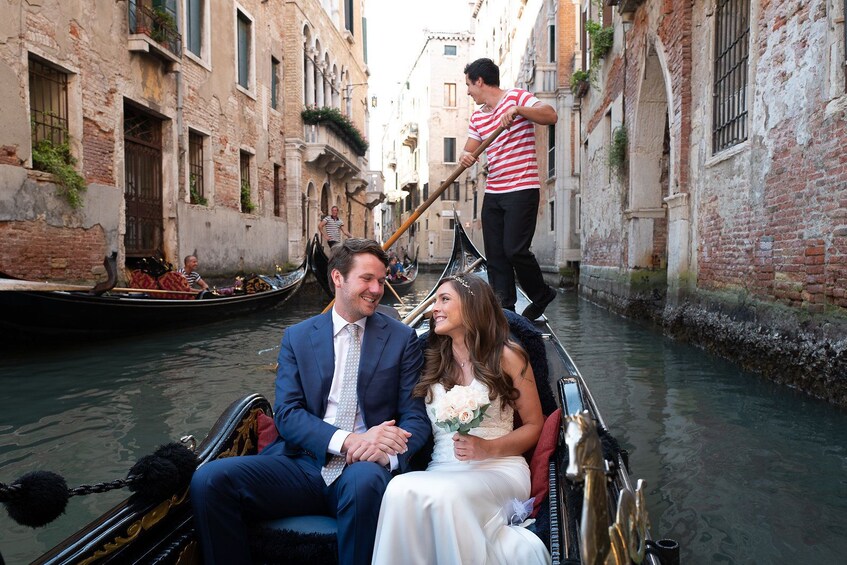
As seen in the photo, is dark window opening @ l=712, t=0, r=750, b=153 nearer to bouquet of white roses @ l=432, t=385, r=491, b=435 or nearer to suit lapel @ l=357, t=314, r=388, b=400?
suit lapel @ l=357, t=314, r=388, b=400

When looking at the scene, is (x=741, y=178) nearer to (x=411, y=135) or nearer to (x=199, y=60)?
(x=199, y=60)

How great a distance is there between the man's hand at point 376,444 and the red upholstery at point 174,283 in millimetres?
5393

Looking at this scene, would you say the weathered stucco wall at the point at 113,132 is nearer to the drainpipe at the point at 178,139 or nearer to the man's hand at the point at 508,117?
the drainpipe at the point at 178,139

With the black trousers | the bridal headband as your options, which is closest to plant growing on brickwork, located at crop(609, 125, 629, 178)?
the black trousers

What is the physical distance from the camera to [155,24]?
713 centimetres

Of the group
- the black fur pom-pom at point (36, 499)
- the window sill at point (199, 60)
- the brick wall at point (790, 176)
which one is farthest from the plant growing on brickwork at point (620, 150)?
the black fur pom-pom at point (36, 499)

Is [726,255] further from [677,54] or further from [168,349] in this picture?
[168,349]

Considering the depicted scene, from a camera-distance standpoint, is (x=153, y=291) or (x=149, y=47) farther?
(x=149, y=47)

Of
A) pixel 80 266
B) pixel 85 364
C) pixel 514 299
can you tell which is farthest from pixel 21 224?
pixel 514 299

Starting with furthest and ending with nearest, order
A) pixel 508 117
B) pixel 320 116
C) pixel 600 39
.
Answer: pixel 320 116
pixel 600 39
pixel 508 117

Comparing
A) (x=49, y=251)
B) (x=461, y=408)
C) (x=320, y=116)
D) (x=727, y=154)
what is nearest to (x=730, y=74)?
(x=727, y=154)

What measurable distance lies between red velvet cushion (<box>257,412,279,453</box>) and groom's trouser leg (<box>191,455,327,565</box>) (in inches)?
7.2

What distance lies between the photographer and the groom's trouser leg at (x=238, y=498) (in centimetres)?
122

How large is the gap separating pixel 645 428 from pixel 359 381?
6.43 ft
